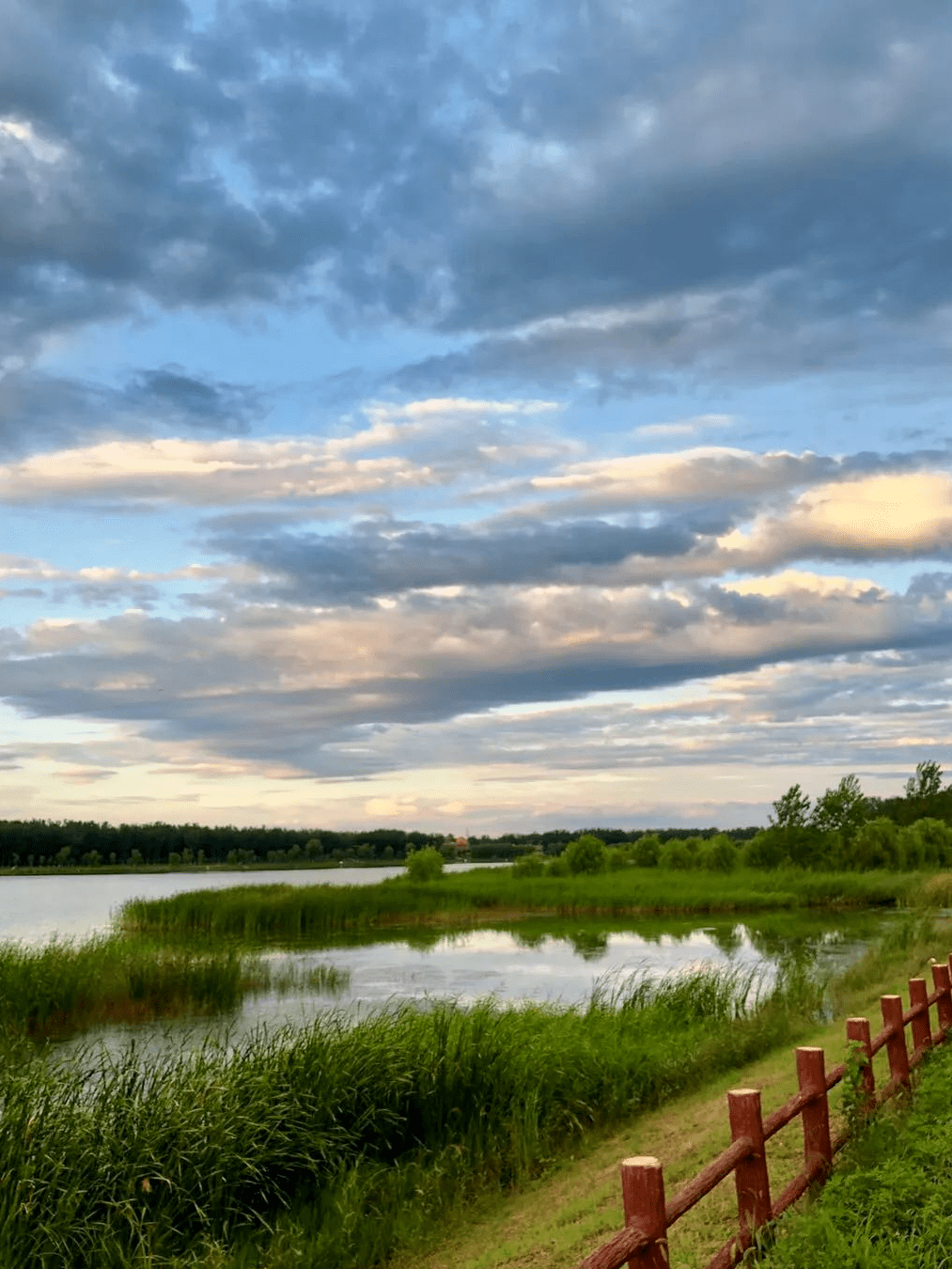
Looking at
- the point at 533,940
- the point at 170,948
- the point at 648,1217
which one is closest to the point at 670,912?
the point at 533,940

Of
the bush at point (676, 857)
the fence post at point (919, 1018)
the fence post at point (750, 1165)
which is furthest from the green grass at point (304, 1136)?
the bush at point (676, 857)

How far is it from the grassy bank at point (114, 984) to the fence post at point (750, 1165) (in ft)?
52.5

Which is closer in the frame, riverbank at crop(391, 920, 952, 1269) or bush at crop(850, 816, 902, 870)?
riverbank at crop(391, 920, 952, 1269)

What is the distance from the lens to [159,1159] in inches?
416

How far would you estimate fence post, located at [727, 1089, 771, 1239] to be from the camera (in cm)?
662

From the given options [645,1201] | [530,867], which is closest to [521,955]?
[645,1201]

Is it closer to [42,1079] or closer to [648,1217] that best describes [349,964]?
[42,1079]

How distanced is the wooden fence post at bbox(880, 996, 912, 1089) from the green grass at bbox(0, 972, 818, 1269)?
4461 mm

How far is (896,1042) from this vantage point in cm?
1000

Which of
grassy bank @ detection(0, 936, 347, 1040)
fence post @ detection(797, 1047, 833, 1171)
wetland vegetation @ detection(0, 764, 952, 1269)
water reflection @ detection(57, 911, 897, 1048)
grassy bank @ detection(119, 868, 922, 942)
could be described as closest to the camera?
fence post @ detection(797, 1047, 833, 1171)

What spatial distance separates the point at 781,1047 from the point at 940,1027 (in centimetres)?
484

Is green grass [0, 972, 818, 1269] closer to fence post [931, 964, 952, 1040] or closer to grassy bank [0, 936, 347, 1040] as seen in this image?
fence post [931, 964, 952, 1040]

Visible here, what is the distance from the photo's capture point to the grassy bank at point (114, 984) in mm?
20984

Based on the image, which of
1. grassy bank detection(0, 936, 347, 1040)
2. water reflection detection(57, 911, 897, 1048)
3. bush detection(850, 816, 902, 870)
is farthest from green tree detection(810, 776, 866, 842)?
grassy bank detection(0, 936, 347, 1040)
